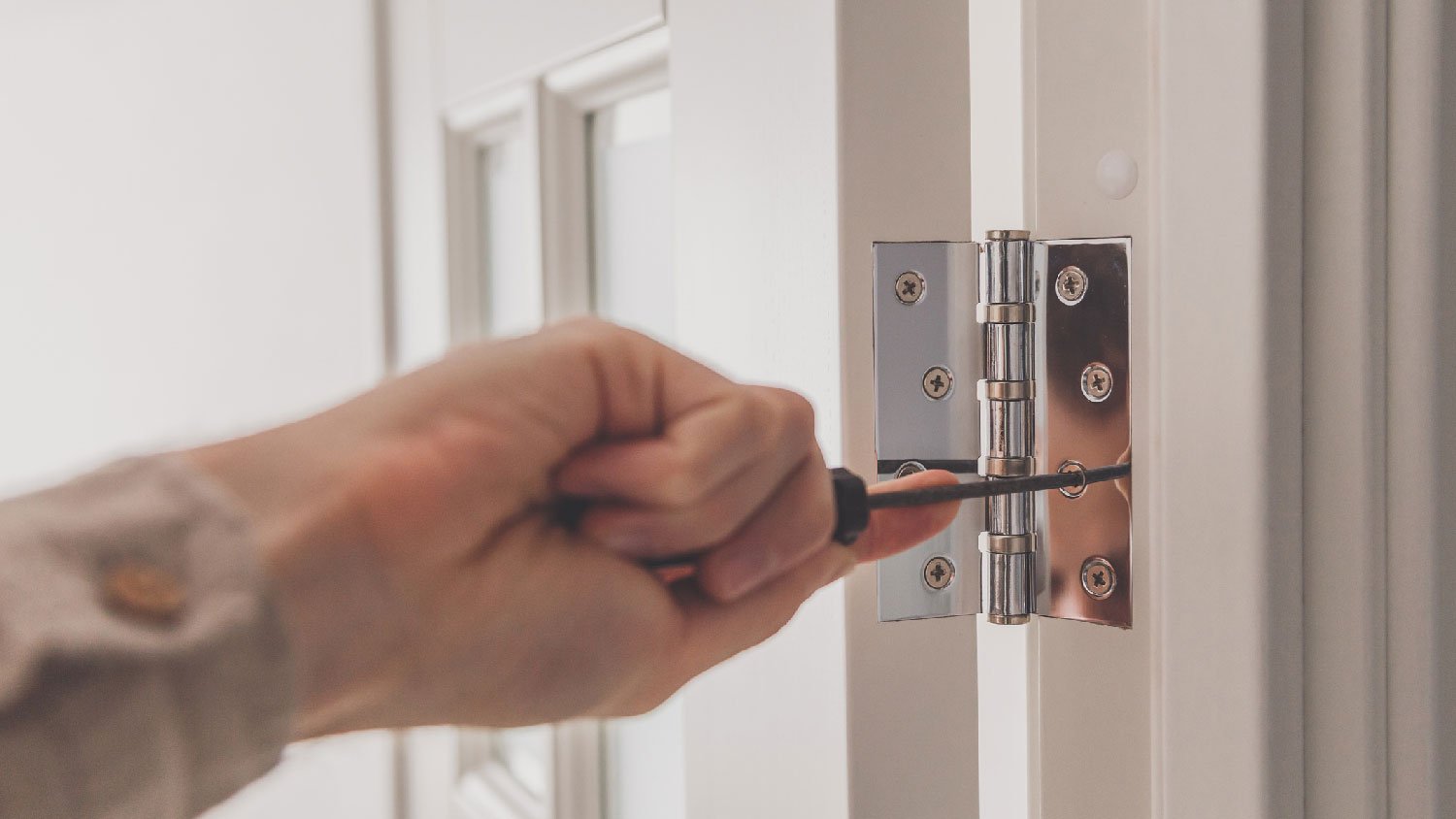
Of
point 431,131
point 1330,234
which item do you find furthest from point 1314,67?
point 431,131

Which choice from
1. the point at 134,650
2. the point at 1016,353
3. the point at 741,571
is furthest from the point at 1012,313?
the point at 134,650

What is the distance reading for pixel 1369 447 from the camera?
30 centimetres

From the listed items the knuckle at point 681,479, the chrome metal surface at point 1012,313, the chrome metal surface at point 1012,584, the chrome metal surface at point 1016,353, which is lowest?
the chrome metal surface at point 1012,584

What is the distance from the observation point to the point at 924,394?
359mm

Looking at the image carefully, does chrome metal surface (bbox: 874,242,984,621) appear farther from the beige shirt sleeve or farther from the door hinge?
the beige shirt sleeve

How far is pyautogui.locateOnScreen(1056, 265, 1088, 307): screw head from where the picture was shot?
0.34 meters

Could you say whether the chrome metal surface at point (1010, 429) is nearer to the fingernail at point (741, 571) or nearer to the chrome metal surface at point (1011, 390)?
the chrome metal surface at point (1011, 390)

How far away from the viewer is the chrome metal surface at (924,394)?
0.36 m

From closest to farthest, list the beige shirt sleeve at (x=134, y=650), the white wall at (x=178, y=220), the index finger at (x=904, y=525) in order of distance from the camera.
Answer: the beige shirt sleeve at (x=134, y=650) → the index finger at (x=904, y=525) → the white wall at (x=178, y=220)

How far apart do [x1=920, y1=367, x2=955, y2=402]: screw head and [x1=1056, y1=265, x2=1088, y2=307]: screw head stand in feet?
0.14

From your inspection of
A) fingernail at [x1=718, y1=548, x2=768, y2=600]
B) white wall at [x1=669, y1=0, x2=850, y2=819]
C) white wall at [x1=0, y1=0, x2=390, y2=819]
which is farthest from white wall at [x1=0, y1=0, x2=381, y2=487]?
fingernail at [x1=718, y1=548, x2=768, y2=600]

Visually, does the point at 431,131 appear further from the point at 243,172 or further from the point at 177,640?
the point at 177,640

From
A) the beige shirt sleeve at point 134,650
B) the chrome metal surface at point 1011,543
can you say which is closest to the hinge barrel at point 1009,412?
the chrome metal surface at point 1011,543

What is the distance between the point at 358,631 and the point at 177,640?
36 millimetres
